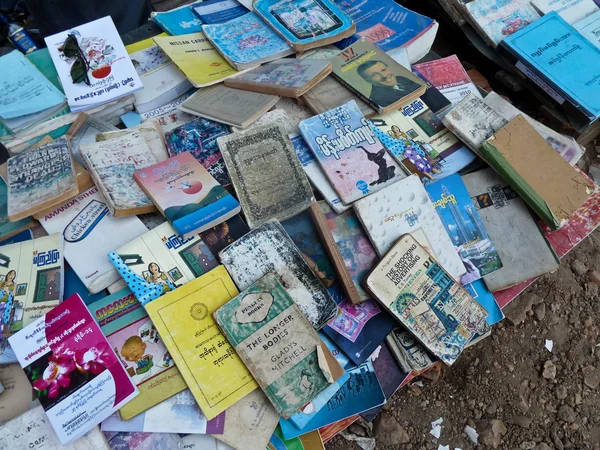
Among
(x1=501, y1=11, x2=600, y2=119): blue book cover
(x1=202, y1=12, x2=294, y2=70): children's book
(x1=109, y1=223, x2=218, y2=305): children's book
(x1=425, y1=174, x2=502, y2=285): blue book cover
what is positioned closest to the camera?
(x1=109, y1=223, x2=218, y2=305): children's book

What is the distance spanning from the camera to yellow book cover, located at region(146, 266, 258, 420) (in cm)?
178

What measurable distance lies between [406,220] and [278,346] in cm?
79

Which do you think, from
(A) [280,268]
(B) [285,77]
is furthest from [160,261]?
(B) [285,77]

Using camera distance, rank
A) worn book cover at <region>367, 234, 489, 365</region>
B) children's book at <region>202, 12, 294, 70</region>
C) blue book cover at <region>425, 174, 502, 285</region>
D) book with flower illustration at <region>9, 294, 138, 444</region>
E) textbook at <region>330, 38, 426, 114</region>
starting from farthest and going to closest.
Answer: children's book at <region>202, 12, 294, 70</region>, textbook at <region>330, 38, 426, 114</region>, blue book cover at <region>425, 174, 502, 285</region>, worn book cover at <region>367, 234, 489, 365</region>, book with flower illustration at <region>9, 294, 138, 444</region>

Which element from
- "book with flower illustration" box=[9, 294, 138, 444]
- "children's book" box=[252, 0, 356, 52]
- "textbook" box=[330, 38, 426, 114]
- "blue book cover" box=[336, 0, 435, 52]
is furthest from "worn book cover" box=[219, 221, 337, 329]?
"blue book cover" box=[336, 0, 435, 52]

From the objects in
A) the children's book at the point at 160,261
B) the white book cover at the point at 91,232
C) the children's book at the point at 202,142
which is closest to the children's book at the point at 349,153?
the children's book at the point at 202,142

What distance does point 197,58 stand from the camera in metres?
2.60

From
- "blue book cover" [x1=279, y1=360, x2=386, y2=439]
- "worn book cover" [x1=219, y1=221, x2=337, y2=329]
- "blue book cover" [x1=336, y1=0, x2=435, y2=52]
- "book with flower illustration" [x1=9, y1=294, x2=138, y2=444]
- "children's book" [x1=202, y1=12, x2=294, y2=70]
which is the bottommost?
"blue book cover" [x1=279, y1=360, x2=386, y2=439]

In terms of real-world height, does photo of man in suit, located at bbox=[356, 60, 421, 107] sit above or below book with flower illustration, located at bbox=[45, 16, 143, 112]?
above

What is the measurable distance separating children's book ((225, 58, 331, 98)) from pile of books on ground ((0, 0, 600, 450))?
0.01 meters

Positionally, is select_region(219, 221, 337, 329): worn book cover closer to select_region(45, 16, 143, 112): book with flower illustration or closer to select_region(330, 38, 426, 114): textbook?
select_region(330, 38, 426, 114): textbook

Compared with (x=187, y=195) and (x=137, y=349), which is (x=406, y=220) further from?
(x=137, y=349)

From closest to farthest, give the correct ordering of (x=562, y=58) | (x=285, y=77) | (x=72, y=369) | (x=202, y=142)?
(x=72, y=369) < (x=202, y=142) < (x=285, y=77) < (x=562, y=58)

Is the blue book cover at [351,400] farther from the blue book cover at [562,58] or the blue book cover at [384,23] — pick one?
the blue book cover at [562,58]
